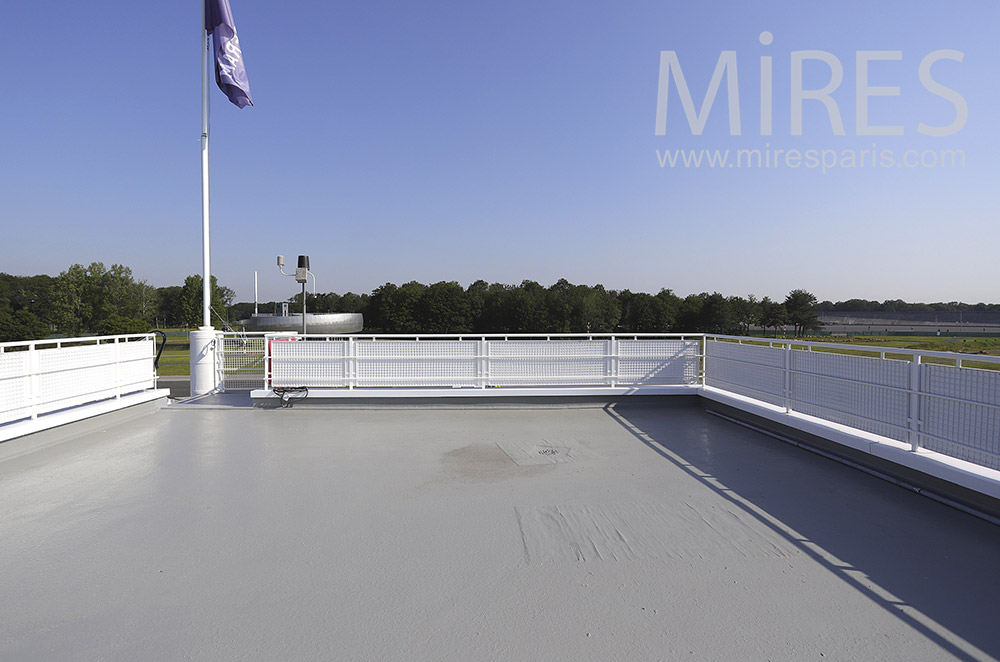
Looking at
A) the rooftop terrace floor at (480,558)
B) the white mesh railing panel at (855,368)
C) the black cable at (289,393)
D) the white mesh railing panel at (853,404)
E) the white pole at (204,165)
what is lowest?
the rooftop terrace floor at (480,558)

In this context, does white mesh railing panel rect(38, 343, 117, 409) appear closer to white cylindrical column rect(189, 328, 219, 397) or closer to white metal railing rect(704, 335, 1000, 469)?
white cylindrical column rect(189, 328, 219, 397)

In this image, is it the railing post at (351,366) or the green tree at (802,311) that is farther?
the green tree at (802,311)

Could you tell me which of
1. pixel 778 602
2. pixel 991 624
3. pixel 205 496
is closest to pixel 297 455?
pixel 205 496

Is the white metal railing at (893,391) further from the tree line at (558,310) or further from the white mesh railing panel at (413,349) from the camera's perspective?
the tree line at (558,310)

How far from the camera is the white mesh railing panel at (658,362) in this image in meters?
9.30

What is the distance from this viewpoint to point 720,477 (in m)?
5.10

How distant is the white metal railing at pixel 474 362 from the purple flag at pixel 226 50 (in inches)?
197

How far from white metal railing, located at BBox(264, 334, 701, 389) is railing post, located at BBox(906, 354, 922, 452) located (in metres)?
4.43

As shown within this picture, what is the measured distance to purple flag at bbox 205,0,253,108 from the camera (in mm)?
10091

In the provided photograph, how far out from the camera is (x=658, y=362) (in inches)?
368

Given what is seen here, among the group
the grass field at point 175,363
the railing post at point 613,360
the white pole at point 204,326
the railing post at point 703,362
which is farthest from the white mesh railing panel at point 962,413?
the grass field at point 175,363

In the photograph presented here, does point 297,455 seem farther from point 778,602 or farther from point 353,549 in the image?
point 778,602

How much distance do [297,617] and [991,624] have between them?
3.32 metres

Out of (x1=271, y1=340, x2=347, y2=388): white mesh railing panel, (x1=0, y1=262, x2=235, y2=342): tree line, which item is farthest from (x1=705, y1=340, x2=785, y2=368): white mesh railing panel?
(x1=0, y1=262, x2=235, y2=342): tree line
